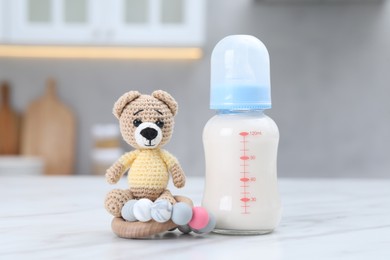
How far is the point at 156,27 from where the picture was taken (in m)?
2.58

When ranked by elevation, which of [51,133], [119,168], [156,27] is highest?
[156,27]

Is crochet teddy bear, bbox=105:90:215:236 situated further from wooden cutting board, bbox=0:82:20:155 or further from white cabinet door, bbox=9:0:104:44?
wooden cutting board, bbox=0:82:20:155

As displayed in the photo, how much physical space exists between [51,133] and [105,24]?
24.2 inches

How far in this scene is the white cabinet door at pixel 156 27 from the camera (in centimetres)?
256

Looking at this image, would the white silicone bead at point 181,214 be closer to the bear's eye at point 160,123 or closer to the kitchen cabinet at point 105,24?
the bear's eye at point 160,123

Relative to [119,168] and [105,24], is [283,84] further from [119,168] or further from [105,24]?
[119,168]

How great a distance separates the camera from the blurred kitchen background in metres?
2.85

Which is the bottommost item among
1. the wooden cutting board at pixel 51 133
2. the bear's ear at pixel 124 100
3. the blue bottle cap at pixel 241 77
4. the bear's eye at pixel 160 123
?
the wooden cutting board at pixel 51 133

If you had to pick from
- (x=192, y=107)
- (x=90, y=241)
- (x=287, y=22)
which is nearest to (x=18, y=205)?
(x=90, y=241)

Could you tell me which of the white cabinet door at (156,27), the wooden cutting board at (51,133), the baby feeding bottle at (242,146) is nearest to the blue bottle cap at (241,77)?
the baby feeding bottle at (242,146)

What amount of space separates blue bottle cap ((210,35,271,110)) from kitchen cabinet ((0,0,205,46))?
185 cm

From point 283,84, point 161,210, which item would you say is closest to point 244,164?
point 161,210

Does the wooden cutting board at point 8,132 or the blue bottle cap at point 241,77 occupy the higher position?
the blue bottle cap at point 241,77

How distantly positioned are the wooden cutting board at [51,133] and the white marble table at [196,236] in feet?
5.13
